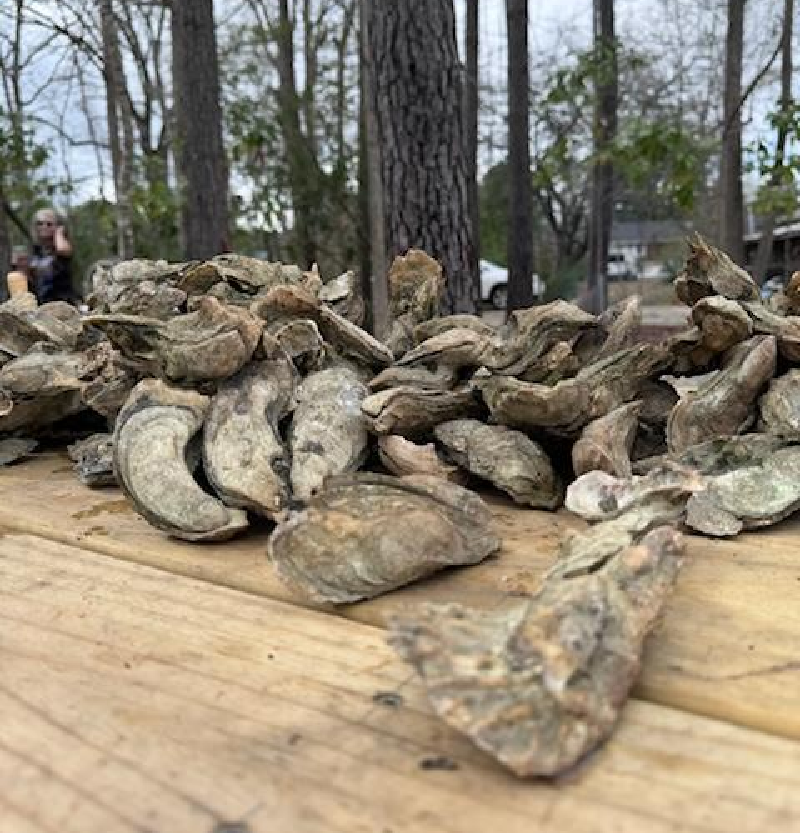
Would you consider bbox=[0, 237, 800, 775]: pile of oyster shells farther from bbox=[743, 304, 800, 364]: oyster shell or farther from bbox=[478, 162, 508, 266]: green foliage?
bbox=[478, 162, 508, 266]: green foliage

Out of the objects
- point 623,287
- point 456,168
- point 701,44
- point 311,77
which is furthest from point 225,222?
point 623,287

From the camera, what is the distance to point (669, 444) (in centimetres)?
87

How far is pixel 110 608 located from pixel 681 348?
596 millimetres

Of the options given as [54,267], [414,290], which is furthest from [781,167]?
[414,290]

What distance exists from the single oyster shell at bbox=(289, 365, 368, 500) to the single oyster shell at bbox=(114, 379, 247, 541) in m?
0.07

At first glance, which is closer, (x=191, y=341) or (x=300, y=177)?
(x=191, y=341)

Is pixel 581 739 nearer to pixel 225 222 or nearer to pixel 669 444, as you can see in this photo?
pixel 669 444

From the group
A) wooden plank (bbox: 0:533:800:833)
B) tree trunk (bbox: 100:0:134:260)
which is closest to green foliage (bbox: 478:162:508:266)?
tree trunk (bbox: 100:0:134:260)

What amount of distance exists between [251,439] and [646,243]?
22.8m

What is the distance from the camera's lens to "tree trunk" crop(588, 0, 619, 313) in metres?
6.18

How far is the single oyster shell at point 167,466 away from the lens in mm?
777

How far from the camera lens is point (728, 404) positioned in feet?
2.79

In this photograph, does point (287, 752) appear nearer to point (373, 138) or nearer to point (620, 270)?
point (373, 138)

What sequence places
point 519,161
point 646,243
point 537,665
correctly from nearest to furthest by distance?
point 537,665, point 519,161, point 646,243
